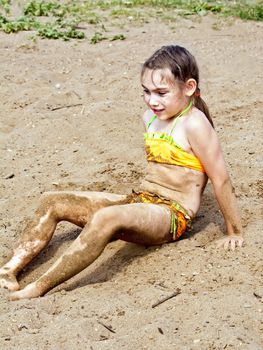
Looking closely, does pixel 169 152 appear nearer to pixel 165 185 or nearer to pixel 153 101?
pixel 165 185

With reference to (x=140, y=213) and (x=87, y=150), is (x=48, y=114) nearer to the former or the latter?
(x=87, y=150)

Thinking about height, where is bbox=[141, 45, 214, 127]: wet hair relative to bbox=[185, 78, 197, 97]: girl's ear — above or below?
above

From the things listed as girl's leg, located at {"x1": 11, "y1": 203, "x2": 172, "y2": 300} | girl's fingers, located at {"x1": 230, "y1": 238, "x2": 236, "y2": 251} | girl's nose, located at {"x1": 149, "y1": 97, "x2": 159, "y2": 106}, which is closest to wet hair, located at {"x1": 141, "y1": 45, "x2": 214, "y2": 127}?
girl's nose, located at {"x1": 149, "y1": 97, "x2": 159, "y2": 106}

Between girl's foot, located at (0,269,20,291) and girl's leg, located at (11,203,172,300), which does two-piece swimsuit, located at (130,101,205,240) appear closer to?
girl's leg, located at (11,203,172,300)

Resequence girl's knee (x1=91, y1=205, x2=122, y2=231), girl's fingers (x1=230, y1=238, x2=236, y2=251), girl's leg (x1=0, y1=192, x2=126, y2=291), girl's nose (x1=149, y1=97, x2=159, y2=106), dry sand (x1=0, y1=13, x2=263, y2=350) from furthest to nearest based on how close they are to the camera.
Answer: girl's leg (x1=0, y1=192, x2=126, y2=291) < girl's nose (x1=149, y1=97, x2=159, y2=106) < girl's fingers (x1=230, y1=238, x2=236, y2=251) < girl's knee (x1=91, y1=205, x2=122, y2=231) < dry sand (x1=0, y1=13, x2=263, y2=350)

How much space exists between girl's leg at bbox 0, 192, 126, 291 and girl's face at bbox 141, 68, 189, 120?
2.06ft

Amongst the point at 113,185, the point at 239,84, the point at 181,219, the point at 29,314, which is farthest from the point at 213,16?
the point at 29,314

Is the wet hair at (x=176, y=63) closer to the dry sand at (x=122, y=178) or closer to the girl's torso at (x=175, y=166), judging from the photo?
the girl's torso at (x=175, y=166)

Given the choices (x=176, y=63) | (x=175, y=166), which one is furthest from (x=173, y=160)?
(x=176, y=63)

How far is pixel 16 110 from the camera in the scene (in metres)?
6.17

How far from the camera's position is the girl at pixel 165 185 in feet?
12.3

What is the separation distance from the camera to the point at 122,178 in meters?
4.86

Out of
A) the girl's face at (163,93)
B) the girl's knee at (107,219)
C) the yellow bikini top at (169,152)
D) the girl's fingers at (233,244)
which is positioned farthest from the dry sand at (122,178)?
the girl's face at (163,93)

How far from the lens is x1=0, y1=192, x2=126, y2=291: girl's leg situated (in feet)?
12.9
